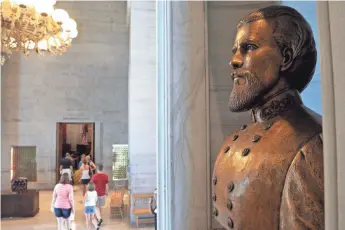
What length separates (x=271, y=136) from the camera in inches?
44.5

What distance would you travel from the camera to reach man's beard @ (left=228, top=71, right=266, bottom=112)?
1.17m

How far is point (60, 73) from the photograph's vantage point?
1330cm

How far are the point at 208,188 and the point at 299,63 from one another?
1.05 m

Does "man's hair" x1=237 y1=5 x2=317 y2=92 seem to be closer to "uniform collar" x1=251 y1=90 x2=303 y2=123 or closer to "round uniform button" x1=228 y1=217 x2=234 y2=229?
"uniform collar" x1=251 y1=90 x2=303 y2=123

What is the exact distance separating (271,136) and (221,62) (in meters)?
1.08

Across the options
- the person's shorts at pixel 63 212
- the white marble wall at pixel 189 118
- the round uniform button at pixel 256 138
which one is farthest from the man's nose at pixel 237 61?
the person's shorts at pixel 63 212

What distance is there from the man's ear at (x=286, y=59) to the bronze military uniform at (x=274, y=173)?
4.0 inches

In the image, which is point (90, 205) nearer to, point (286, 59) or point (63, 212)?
point (63, 212)

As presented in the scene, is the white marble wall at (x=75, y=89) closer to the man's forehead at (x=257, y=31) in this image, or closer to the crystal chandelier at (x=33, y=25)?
the crystal chandelier at (x=33, y=25)

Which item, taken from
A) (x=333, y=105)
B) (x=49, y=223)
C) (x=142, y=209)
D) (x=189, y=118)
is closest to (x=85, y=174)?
(x=49, y=223)

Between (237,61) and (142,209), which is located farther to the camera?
(142,209)

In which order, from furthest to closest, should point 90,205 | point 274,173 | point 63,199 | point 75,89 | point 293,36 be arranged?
point 75,89 → point 90,205 → point 63,199 → point 293,36 → point 274,173

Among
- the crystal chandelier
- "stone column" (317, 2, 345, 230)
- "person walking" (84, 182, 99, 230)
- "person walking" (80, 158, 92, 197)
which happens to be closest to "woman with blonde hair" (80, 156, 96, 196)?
"person walking" (80, 158, 92, 197)

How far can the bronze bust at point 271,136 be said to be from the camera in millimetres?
980
